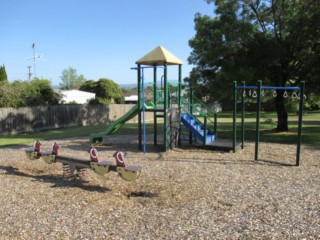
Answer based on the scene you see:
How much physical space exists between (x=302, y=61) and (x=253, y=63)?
2682mm

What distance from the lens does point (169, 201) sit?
19.3ft

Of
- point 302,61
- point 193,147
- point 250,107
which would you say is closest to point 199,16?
point 302,61

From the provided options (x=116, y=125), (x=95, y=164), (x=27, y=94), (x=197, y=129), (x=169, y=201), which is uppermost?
(x=27, y=94)

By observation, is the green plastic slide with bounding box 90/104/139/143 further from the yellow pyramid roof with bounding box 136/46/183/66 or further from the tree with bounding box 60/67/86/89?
the tree with bounding box 60/67/86/89

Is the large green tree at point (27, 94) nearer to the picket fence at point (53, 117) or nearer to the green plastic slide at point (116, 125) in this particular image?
the picket fence at point (53, 117)

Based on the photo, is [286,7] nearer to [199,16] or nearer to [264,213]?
[199,16]

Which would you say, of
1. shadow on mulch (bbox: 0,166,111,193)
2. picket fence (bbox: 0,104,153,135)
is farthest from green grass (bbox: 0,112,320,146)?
shadow on mulch (bbox: 0,166,111,193)

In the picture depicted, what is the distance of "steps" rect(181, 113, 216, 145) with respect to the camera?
11.6 m

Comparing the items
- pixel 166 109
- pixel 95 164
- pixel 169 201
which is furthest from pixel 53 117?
pixel 169 201

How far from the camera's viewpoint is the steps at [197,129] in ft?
38.2

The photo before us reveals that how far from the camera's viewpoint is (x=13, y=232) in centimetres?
461

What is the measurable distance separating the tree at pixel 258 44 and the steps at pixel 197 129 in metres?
3.13

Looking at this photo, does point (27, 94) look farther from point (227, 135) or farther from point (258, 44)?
point (258, 44)

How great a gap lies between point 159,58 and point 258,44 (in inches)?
241
